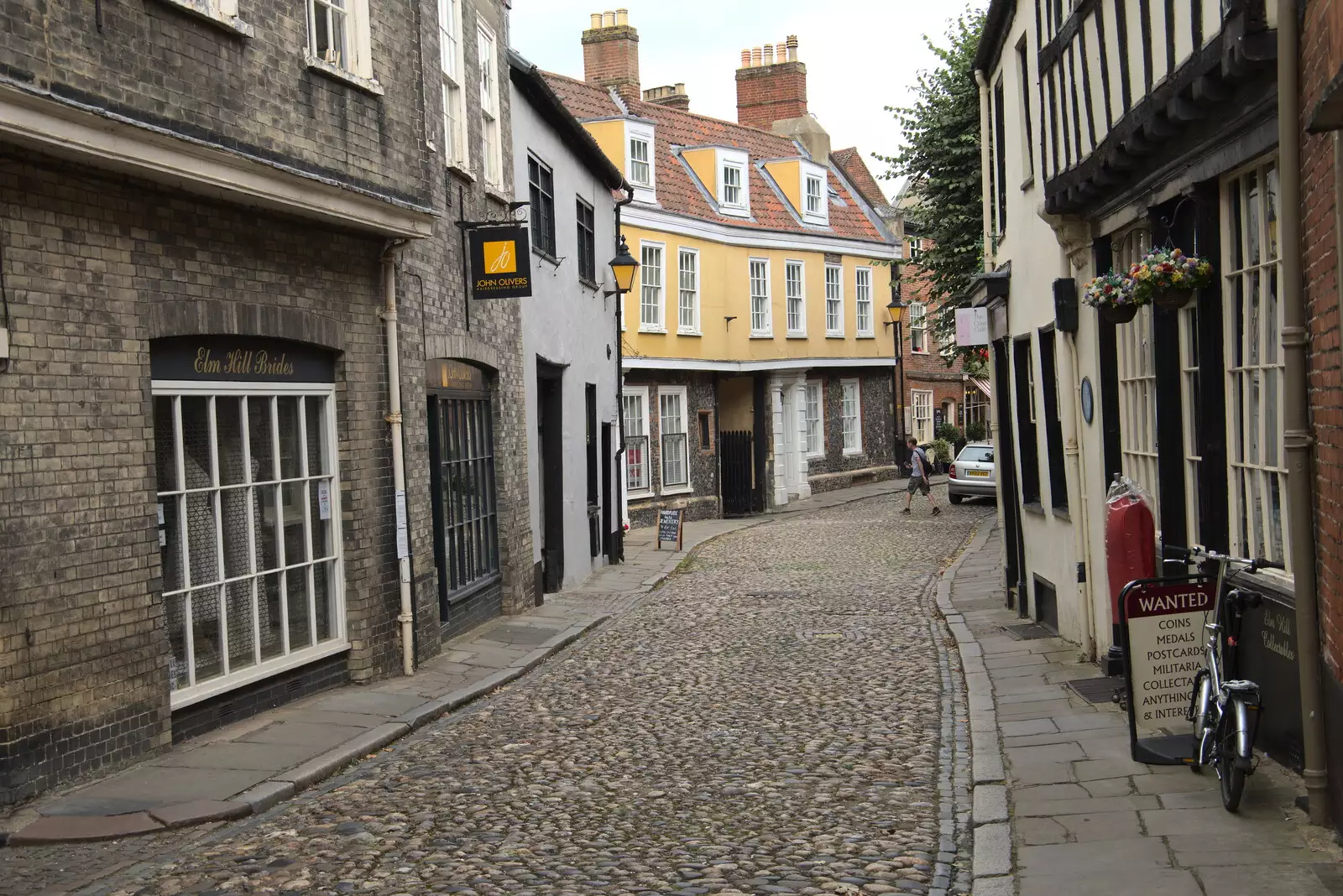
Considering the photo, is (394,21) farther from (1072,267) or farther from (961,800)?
(961,800)

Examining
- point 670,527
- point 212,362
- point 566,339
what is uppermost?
point 566,339

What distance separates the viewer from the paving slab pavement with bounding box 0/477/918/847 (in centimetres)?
677

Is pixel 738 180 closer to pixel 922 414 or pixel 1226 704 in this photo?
pixel 922 414

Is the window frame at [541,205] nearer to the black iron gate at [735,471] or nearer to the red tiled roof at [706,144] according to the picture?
the red tiled roof at [706,144]

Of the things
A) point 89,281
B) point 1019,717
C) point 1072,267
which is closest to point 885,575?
point 1072,267

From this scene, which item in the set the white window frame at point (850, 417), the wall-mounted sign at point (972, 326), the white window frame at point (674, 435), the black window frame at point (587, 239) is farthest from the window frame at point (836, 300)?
the wall-mounted sign at point (972, 326)

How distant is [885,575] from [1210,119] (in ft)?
39.0

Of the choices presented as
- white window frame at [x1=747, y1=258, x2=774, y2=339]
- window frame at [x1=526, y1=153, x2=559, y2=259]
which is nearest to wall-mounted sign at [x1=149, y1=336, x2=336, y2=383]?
window frame at [x1=526, y1=153, x2=559, y2=259]

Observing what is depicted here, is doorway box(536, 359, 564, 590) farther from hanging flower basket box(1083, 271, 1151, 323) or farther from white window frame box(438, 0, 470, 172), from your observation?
hanging flower basket box(1083, 271, 1151, 323)

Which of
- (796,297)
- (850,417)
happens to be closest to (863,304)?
(850,417)

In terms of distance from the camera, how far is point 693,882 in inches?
227

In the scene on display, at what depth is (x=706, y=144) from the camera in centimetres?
3198

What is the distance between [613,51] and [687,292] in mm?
6532

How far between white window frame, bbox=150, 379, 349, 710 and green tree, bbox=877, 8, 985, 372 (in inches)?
527
